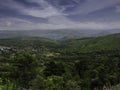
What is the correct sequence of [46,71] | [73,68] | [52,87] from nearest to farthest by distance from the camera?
[52,87] → [46,71] → [73,68]

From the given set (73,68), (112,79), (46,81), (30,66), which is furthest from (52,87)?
(73,68)

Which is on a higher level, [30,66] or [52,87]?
[30,66]

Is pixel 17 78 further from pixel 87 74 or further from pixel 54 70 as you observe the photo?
pixel 87 74

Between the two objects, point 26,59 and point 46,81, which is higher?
point 26,59

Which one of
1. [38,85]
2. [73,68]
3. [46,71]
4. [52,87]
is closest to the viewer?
[38,85]

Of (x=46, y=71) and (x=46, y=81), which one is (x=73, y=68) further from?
(x=46, y=81)

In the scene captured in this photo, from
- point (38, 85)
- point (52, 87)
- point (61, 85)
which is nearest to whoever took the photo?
point (38, 85)

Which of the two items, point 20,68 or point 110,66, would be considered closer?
point 20,68

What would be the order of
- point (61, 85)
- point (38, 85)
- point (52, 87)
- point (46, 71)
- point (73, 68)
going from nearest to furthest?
point (38, 85) → point (52, 87) → point (61, 85) → point (46, 71) → point (73, 68)

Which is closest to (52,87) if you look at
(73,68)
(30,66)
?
(30,66)
